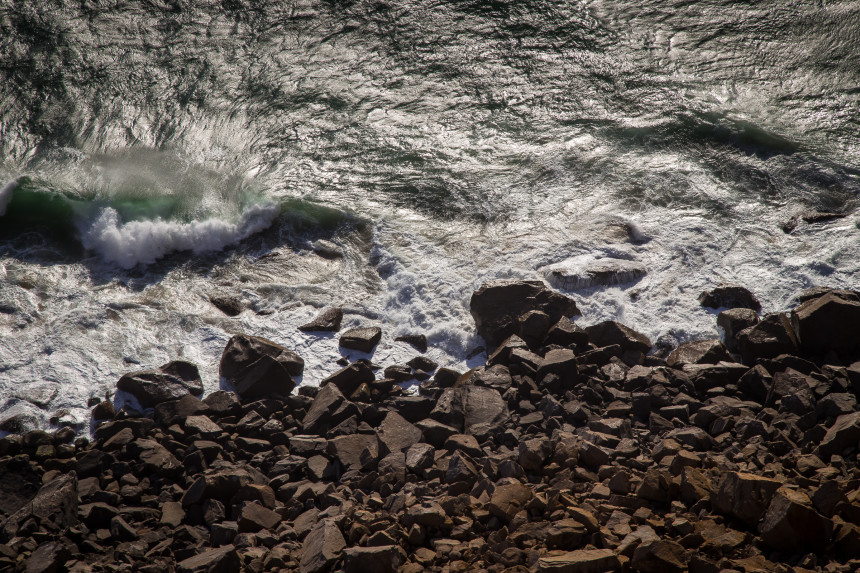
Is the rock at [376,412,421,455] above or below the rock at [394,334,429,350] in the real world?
below

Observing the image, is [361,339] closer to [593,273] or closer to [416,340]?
[416,340]

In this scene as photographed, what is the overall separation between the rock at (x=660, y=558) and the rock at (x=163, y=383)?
4.86 m

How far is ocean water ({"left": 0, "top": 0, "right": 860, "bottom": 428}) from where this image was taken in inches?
Result: 333

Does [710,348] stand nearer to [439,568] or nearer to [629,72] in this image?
[439,568]

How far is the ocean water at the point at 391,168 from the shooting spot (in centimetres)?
846

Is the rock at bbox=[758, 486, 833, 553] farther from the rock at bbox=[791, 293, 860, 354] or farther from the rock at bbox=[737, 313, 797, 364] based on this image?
the rock at bbox=[791, 293, 860, 354]

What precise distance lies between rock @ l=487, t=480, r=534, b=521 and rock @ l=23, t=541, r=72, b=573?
3.14 m

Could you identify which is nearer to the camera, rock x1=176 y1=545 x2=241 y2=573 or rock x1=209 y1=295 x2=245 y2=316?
rock x1=176 y1=545 x2=241 y2=573

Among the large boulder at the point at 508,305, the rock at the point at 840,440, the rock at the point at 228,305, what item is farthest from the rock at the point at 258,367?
the rock at the point at 840,440

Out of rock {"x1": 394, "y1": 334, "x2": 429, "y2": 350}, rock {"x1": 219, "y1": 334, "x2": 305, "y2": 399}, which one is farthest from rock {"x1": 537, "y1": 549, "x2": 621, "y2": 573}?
rock {"x1": 394, "y1": 334, "x2": 429, "y2": 350}

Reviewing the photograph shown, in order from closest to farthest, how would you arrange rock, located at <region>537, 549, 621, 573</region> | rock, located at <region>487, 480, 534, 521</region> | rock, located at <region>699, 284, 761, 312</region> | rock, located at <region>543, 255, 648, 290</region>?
rock, located at <region>537, 549, 621, 573</region>, rock, located at <region>487, 480, 534, 521</region>, rock, located at <region>699, 284, 761, 312</region>, rock, located at <region>543, 255, 648, 290</region>

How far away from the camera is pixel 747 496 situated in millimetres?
4332

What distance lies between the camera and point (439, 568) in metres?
4.47

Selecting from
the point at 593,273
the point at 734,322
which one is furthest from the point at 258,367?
the point at 734,322
